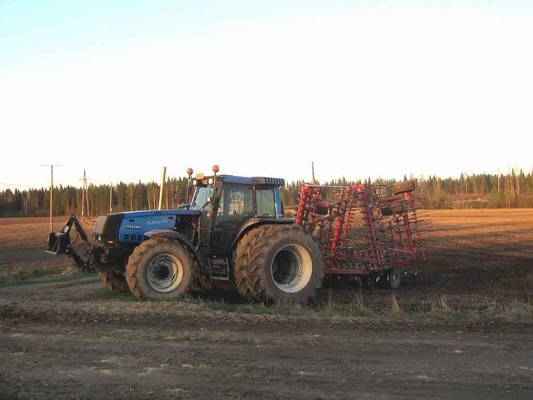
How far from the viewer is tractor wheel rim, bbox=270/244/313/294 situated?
36.5 feet

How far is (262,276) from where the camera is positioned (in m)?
10.4

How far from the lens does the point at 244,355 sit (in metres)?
6.10

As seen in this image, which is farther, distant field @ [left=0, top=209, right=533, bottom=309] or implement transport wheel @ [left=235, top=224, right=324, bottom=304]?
distant field @ [left=0, top=209, right=533, bottom=309]

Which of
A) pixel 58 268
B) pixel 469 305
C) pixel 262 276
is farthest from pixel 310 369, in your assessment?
pixel 58 268

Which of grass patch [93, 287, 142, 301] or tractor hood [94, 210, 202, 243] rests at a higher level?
tractor hood [94, 210, 202, 243]

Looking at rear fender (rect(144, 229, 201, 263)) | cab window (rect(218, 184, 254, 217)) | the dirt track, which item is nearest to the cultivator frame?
cab window (rect(218, 184, 254, 217))

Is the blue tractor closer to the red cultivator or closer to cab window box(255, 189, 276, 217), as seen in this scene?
cab window box(255, 189, 276, 217)

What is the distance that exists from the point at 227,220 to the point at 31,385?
252 inches

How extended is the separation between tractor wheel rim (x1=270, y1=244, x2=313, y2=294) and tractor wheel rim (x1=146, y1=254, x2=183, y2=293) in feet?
6.12

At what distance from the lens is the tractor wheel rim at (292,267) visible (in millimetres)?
11125

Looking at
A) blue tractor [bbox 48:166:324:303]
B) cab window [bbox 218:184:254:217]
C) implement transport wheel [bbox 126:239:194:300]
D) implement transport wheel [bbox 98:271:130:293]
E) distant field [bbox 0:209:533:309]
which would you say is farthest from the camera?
distant field [bbox 0:209:533:309]

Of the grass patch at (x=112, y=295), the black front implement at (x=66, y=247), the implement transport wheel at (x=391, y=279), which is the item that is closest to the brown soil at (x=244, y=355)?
the grass patch at (x=112, y=295)

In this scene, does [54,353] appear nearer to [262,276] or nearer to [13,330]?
[13,330]

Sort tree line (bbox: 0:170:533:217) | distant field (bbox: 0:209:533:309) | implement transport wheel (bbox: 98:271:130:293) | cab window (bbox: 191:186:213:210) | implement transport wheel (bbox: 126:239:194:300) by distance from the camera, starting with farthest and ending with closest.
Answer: tree line (bbox: 0:170:533:217) → distant field (bbox: 0:209:533:309) → implement transport wheel (bbox: 98:271:130:293) → cab window (bbox: 191:186:213:210) → implement transport wheel (bbox: 126:239:194:300)
